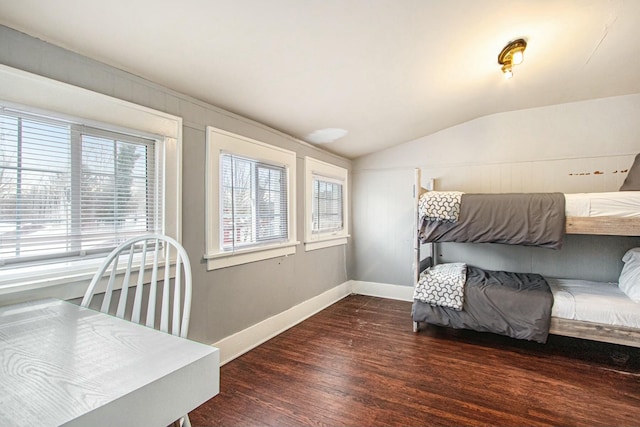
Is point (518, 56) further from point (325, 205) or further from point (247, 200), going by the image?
point (325, 205)

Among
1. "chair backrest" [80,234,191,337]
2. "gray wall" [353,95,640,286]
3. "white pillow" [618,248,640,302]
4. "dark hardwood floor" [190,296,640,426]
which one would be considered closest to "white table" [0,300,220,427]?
"chair backrest" [80,234,191,337]

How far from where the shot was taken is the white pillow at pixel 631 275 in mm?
2406

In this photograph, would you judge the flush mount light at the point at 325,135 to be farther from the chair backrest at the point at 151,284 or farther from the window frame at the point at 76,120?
the chair backrest at the point at 151,284

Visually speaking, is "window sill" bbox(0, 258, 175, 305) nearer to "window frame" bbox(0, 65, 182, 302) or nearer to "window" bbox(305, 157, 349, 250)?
"window frame" bbox(0, 65, 182, 302)

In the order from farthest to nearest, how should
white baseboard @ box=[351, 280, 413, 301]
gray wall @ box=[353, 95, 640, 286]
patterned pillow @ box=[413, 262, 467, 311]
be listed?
white baseboard @ box=[351, 280, 413, 301] < gray wall @ box=[353, 95, 640, 286] < patterned pillow @ box=[413, 262, 467, 311]

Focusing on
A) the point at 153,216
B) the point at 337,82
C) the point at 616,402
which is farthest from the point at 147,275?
the point at 616,402

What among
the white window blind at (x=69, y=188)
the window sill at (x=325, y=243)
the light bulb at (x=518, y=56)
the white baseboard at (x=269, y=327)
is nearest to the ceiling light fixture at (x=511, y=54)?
the light bulb at (x=518, y=56)

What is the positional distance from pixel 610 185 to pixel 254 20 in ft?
12.5

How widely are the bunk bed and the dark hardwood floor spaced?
28cm

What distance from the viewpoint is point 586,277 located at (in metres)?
3.19

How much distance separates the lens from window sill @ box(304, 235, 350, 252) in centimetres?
351

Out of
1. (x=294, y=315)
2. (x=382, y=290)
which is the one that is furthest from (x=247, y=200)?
(x=382, y=290)

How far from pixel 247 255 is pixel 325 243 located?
1398 millimetres

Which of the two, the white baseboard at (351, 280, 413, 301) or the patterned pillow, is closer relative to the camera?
the patterned pillow
